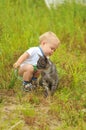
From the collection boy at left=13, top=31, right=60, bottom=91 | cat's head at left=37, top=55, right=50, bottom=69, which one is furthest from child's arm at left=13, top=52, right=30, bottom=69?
cat's head at left=37, top=55, right=50, bottom=69

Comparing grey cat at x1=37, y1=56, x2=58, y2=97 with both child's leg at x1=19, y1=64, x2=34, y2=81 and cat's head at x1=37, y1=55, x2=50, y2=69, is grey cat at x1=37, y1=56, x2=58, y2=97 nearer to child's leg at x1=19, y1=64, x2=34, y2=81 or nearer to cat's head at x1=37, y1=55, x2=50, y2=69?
cat's head at x1=37, y1=55, x2=50, y2=69

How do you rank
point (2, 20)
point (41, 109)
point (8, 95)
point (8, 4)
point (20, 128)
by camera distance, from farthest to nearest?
point (8, 4) → point (2, 20) → point (8, 95) → point (41, 109) → point (20, 128)

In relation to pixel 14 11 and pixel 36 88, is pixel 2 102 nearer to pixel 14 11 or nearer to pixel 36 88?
pixel 36 88

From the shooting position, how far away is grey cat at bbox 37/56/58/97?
5.68 metres

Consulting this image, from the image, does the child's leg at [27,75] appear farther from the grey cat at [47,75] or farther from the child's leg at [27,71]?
the grey cat at [47,75]

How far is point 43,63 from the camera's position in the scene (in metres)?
5.68

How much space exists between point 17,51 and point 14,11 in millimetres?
1625

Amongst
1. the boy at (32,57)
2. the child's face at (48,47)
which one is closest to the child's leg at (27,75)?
the boy at (32,57)

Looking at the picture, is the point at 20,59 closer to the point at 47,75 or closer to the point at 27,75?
the point at 27,75

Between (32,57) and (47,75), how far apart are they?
330 millimetres

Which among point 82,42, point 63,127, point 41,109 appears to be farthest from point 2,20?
point 63,127

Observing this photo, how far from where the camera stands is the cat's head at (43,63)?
5672mm

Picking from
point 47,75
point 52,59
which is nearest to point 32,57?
point 47,75

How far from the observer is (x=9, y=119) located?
5062 millimetres
